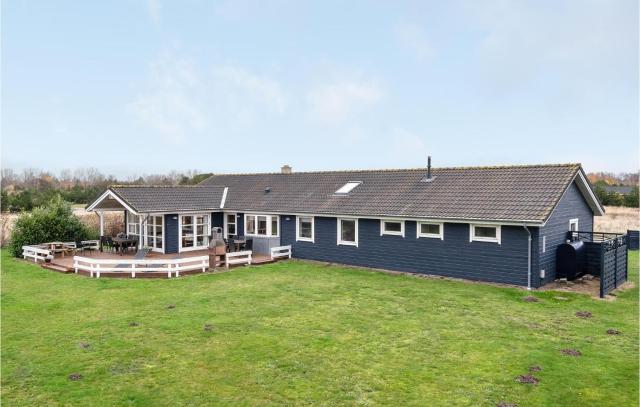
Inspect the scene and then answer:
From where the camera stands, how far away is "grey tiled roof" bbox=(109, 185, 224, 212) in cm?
2189

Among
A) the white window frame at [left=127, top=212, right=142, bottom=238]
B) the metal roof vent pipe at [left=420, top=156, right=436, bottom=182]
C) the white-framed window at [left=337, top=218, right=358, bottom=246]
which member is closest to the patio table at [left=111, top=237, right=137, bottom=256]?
the white window frame at [left=127, top=212, right=142, bottom=238]

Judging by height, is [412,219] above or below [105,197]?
below

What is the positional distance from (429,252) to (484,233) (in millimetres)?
2395

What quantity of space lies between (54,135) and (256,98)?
56.0 ft

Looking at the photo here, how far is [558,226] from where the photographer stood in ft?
56.3

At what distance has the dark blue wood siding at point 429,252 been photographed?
15812 mm

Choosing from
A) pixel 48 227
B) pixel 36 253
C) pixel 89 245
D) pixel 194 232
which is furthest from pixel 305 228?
pixel 48 227

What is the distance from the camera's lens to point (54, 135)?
116 feet

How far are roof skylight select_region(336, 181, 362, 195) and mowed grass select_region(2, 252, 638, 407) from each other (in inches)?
296

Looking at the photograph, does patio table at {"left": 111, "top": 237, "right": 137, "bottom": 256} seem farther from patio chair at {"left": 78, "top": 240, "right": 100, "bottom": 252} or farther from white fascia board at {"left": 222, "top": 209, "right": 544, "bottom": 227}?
white fascia board at {"left": 222, "top": 209, "right": 544, "bottom": 227}

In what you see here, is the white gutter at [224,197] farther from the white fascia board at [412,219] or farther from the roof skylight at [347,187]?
the roof skylight at [347,187]

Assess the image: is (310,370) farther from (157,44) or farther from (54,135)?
(54,135)

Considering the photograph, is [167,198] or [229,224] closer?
[167,198]

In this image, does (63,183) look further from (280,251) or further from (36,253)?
(280,251)
